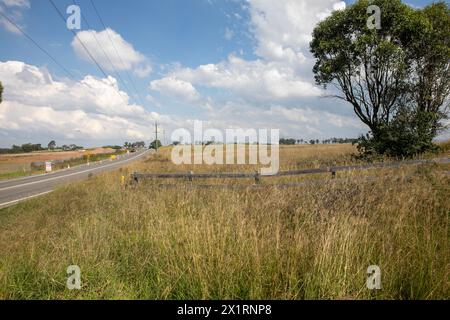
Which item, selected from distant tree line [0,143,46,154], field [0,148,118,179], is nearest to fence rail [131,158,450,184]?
field [0,148,118,179]

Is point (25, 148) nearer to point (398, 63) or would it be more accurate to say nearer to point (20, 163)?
point (20, 163)

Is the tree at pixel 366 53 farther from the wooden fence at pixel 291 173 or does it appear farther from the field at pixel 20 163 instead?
the field at pixel 20 163

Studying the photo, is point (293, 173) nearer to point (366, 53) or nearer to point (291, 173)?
point (291, 173)

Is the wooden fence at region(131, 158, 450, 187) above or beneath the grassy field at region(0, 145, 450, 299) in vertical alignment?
above

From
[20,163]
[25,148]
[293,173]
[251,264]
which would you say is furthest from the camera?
[25,148]
